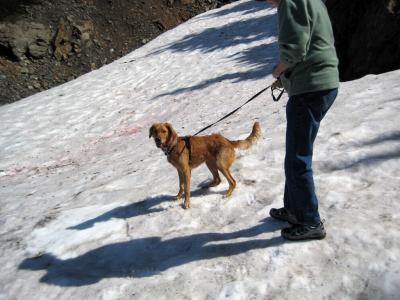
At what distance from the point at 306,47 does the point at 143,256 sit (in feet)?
11.1

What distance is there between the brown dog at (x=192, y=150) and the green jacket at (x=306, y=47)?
7.19 ft

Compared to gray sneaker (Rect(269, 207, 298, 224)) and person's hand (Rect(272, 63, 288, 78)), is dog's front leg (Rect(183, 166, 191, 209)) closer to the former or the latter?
gray sneaker (Rect(269, 207, 298, 224))

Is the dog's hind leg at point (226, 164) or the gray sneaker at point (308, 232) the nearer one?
the gray sneaker at point (308, 232)

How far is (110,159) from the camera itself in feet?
36.5

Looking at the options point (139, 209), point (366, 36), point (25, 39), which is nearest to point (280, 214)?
point (139, 209)

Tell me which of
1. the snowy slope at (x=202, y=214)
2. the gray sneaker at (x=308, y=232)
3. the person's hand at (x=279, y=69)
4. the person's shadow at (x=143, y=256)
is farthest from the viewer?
the person's shadow at (x=143, y=256)

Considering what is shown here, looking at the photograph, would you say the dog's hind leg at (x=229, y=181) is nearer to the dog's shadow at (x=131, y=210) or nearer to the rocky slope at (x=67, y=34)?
the dog's shadow at (x=131, y=210)

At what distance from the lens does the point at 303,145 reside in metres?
4.49

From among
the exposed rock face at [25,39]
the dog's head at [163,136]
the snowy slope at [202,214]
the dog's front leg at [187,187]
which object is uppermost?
the exposed rock face at [25,39]

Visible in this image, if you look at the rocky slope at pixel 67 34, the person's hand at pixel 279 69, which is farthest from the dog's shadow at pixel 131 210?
the rocky slope at pixel 67 34

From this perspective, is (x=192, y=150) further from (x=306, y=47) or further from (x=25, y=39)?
(x=25, y=39)

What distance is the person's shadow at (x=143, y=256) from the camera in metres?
5.11

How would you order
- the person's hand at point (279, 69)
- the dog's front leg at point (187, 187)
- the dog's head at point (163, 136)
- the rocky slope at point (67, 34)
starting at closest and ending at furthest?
the person's hand at point (279, 69), the dog's head at point (163, 136), the dog's front leg at point (187, 187), the rocky slope at point (67, 34)

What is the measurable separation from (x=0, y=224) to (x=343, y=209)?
238 inches
